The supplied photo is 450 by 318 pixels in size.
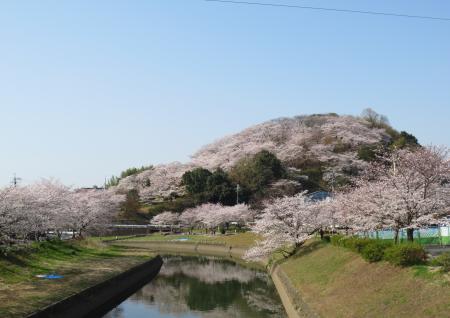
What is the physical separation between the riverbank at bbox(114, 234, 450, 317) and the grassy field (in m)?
11.9

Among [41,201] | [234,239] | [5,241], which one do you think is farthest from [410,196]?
[234,239]

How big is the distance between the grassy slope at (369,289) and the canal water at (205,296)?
3.64 metres

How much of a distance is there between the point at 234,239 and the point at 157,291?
1106 inches

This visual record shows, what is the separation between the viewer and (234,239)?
64.7 metres

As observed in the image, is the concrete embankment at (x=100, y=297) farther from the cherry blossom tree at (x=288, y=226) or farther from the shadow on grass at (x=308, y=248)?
the shadow on grass at (x=308, y=248)

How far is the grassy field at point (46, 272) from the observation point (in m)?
20.9

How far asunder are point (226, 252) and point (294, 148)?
40023mm

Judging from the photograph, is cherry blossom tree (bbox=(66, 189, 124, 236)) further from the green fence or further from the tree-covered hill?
the green fence

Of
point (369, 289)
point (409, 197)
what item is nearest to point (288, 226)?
point (409, 197)

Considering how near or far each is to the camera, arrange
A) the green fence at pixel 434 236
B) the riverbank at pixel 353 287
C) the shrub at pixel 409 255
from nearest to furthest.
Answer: the riverbank at pixel 353 287
the shrub at pixel 409 255
the green fence at pixel 434 236

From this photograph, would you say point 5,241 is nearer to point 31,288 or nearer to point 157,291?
point 31,288

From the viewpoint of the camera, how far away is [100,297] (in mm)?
28047

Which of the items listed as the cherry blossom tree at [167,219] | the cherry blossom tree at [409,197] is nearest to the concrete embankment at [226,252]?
the cherry blossom tree at [409,197]

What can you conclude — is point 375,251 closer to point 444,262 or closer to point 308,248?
point 444,262
